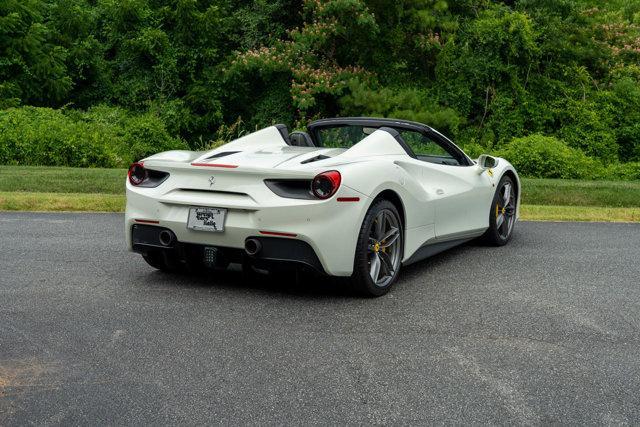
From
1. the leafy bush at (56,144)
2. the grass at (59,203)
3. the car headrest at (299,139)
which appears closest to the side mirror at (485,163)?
the car headrest at (299,139)

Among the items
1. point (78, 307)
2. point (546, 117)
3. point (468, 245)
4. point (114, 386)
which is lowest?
point (546, 117)

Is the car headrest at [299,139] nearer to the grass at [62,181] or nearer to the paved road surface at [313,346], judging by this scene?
the paved road surface at [313,346]

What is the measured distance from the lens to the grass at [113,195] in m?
11.1

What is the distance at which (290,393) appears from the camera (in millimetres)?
3947

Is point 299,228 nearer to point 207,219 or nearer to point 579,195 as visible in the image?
point 207,219

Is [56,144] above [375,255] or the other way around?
the other way around

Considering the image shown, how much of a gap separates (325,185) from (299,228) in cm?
34

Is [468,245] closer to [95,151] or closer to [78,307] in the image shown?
[78,307]

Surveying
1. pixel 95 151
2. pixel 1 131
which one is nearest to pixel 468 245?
pixel 95 151

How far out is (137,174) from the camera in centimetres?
627

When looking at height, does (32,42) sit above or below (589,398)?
below

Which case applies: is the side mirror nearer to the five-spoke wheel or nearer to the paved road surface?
the five-spoke wheel

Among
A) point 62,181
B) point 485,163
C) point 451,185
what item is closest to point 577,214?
point 485,163

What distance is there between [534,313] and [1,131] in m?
14.0
